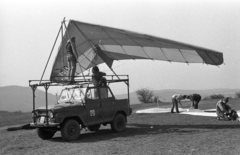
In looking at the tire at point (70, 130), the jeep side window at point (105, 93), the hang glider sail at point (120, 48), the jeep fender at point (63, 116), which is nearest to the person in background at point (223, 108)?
the hang glider sail at point (120, 48)

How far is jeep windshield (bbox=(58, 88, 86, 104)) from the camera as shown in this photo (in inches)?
452

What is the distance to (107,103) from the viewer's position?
39.0ft

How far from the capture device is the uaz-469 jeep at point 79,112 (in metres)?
10.4

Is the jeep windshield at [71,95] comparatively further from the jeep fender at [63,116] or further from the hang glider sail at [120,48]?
the hang glider sail at [120,48]

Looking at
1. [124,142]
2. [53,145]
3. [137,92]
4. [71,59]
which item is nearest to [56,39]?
[71,59]

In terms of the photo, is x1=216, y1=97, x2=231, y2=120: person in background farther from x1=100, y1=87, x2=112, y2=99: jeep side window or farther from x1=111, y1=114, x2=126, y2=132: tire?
x1=100, y1=87, x2=112, y2=99: jeep side window

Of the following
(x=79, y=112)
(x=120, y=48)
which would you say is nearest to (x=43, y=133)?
(x=79, y=112)

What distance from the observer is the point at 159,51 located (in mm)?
15312

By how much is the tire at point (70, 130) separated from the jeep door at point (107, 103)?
1347mm

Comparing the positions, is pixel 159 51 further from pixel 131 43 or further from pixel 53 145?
pixel 53 145

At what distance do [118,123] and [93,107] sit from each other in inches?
63.7

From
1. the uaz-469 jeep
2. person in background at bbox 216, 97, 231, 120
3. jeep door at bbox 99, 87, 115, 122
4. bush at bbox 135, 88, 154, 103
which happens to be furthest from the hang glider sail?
bush at bbox 135, 88, 154, 103

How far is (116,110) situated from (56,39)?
4.39m

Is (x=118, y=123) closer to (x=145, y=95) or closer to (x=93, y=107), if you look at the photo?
(x=93, y=107)
